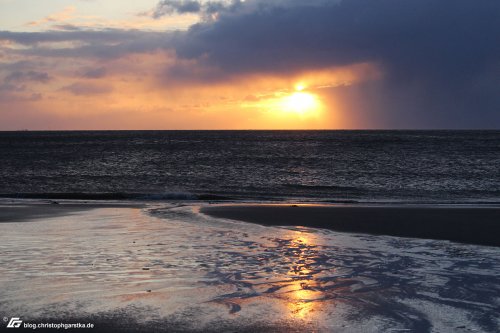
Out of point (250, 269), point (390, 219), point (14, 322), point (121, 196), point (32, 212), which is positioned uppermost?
point (14, 322)

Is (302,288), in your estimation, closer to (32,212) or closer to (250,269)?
(250,269)

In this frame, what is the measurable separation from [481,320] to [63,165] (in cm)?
6146

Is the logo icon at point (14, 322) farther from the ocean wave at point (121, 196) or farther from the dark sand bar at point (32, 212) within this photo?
the ocean wave at point (121, 196)

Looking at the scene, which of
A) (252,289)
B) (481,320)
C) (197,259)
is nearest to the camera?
(481,320)

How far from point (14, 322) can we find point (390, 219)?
50.6 ft

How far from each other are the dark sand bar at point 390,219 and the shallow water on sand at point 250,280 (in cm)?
170

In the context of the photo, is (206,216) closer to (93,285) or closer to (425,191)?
(93,285)

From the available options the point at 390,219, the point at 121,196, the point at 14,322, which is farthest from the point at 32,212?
the point at 14,322

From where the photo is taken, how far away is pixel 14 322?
7891 millimetres

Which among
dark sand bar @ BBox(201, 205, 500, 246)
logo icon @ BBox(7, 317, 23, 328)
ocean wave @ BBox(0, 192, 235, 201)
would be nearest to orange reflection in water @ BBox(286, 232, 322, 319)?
logo icon @ BBox(7, 317, 23, 328)

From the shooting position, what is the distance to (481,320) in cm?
814

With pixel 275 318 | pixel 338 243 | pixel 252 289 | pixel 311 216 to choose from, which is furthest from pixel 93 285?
pixel 311 216

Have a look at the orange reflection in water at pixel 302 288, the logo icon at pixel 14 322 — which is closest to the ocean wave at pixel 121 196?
the orange reflection in water at pixel 302 288

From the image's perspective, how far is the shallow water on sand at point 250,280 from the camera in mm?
8273
